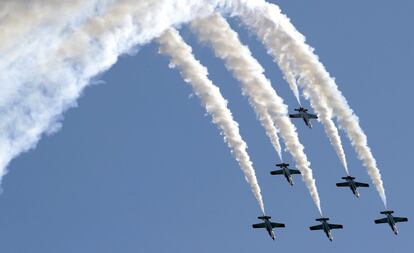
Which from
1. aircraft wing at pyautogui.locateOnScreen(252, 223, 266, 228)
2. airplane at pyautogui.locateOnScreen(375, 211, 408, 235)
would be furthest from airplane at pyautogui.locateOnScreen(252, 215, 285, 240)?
airplane at pyautogui.locateOnScreen(375, 211, 408, 235)

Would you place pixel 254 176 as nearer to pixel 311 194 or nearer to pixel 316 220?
pixel 311 194

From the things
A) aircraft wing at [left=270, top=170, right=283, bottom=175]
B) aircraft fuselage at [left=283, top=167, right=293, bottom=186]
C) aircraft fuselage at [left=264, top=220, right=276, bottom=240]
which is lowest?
aircraft fuselage at [left=264, top=220, right=276, bottom=240]

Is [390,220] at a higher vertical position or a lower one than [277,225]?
higher

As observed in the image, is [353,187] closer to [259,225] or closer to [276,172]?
[276,172]

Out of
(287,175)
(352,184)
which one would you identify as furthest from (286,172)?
(352,184)

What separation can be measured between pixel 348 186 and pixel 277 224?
5879mm

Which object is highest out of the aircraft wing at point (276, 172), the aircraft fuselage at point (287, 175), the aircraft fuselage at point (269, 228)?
the aircraft wing at point (276, 172)

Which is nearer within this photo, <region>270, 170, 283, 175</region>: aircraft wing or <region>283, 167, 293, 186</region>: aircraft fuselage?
<region>283, 167, 293, 186</region>: aircraft fuselage

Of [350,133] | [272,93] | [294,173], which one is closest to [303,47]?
[272,93]

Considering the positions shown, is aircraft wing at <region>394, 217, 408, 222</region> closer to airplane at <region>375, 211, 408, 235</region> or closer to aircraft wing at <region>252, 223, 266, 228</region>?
airplane at <region>375, 211, 408, 235</region>

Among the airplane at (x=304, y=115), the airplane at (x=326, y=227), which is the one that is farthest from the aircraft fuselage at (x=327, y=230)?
the airplane at (x=304, y=115)

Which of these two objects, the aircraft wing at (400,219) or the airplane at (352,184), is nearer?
the airplane at (352,184)

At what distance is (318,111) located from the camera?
6969 centimetres

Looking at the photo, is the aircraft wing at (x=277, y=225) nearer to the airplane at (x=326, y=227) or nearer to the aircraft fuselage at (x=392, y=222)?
the airplane at (x=326, y=227)
